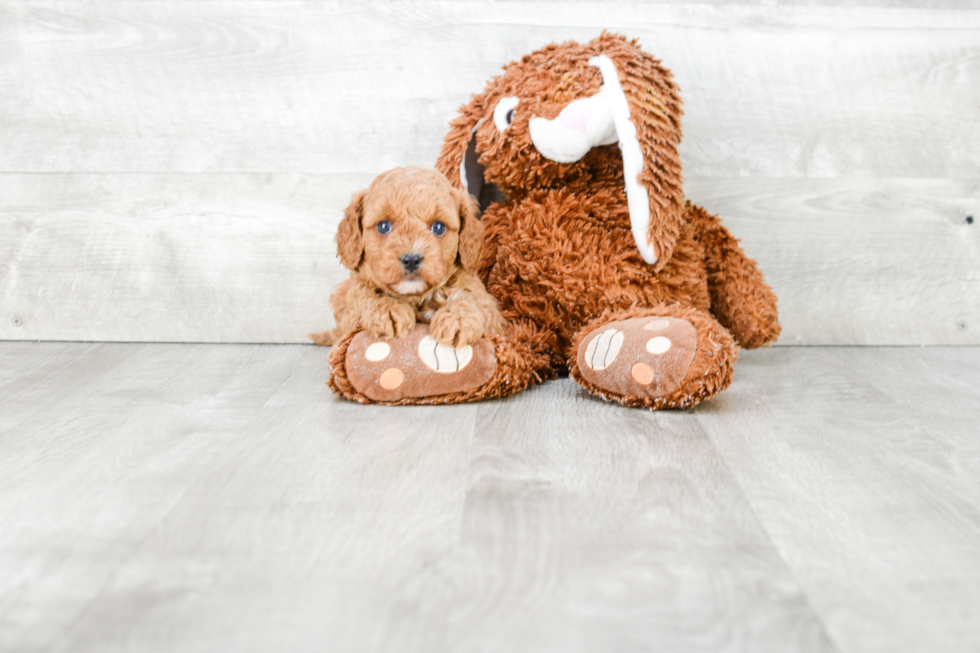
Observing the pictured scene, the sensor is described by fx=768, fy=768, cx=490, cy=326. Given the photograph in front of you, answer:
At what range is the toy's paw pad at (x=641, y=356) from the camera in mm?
929

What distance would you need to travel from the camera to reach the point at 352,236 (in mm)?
984

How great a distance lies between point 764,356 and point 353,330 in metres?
0.73

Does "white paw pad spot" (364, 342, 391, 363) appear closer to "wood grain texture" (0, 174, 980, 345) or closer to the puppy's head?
the puppy's head

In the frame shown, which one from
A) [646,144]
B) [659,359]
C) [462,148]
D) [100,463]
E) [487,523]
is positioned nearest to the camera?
[487,523]

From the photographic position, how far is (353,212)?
38.9 inches

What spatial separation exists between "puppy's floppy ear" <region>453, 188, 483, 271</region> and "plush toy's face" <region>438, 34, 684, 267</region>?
0.45 feet

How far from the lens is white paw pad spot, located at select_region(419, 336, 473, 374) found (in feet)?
3.16

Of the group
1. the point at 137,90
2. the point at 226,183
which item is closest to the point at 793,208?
the point at 226,183

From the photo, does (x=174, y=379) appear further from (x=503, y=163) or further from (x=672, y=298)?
(x=672, y=298)

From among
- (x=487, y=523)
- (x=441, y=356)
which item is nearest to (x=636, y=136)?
(x=441, y=356)

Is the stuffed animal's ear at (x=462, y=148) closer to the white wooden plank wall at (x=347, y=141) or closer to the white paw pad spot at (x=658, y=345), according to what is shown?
the white wooden plank wall at (x=347, y=141)

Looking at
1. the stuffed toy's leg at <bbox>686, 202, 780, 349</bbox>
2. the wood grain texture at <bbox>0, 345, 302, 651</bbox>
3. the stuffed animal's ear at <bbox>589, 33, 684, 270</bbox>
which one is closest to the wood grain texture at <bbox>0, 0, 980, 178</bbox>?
the stuffed toy's leg at <bbox>686, 202, 780, 349</bbox>

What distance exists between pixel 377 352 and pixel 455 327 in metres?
0.10

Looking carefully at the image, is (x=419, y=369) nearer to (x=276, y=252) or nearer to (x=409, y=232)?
(x=409, y=232)
